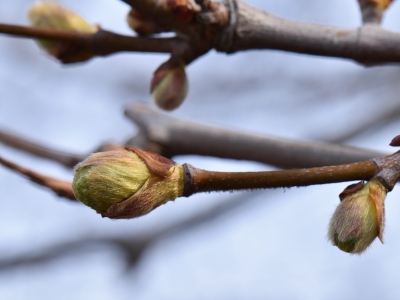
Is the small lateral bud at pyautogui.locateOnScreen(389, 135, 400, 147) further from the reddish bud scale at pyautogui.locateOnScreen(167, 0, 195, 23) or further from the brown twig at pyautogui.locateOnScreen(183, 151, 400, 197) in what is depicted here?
the reddish bud scale at pyautogui.locateOnScreen(167, 0, 195, 23)

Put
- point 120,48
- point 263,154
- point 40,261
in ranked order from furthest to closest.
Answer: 1. point 40,261
2. point 263,154
3. point 120,48

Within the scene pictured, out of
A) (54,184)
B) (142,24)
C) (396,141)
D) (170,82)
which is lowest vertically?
(396,141)

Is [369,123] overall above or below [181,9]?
above

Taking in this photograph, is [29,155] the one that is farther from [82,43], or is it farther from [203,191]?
[203,191]

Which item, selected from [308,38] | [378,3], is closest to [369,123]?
[378,3]

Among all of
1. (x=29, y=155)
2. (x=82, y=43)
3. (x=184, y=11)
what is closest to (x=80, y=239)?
(x=29, y=155)

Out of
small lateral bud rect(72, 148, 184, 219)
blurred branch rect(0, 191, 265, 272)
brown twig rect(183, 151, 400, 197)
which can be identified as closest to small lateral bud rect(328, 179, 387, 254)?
brown twig rect(183, 151, 400, 197)

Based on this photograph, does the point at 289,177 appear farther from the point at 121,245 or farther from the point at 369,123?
the point at 369,123
